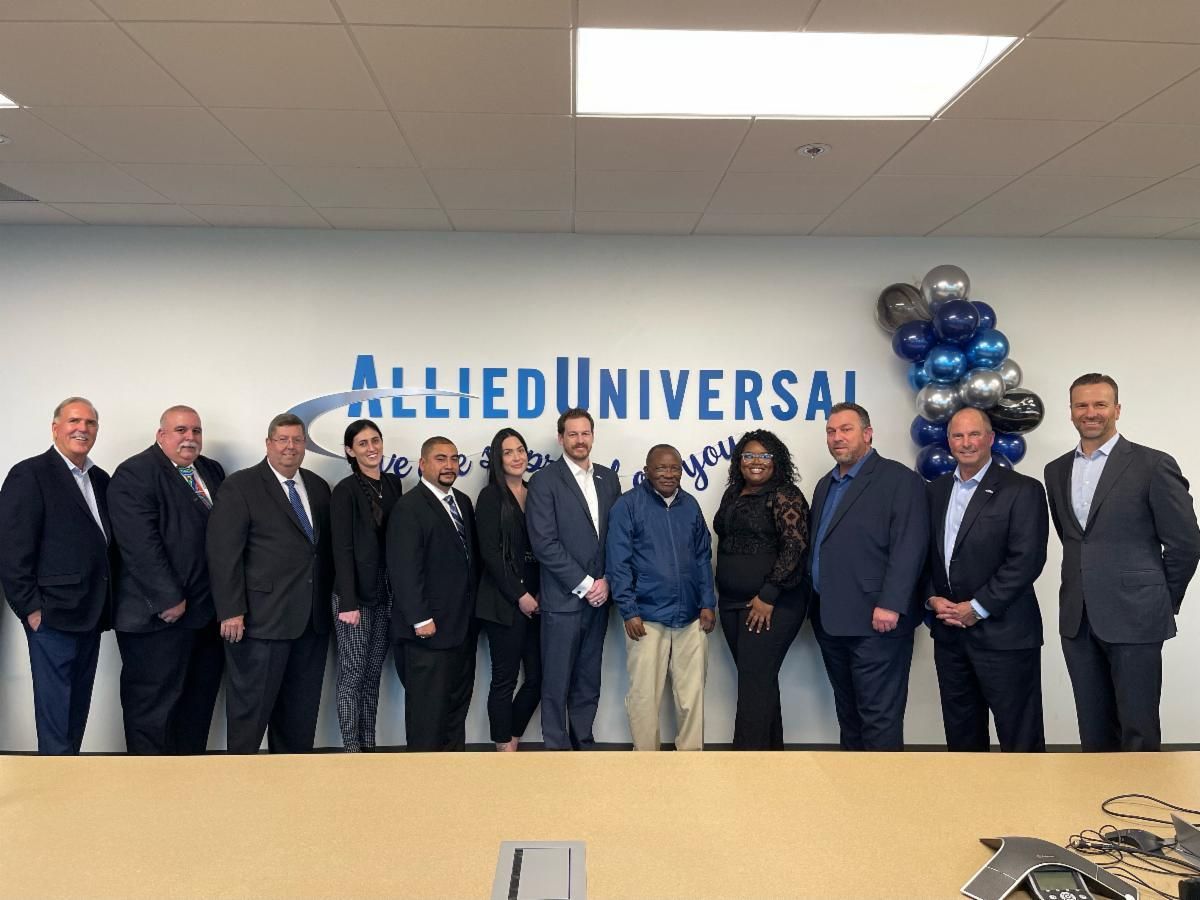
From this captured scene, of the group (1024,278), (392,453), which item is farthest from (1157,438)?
(392,453)

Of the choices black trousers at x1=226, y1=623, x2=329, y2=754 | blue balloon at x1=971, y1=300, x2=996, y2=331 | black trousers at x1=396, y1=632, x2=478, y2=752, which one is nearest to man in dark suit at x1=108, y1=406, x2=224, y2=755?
black trousers at x1=226, y1=623, x2=329, y2=754

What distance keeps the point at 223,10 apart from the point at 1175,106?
313cm

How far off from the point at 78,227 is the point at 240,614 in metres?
2.50

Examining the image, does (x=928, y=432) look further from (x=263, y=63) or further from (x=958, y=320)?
(x=263, y=63)

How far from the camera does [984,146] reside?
354cm

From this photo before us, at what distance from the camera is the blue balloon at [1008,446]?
4684mm

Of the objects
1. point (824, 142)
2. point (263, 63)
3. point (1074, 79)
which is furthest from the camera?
point (824, 142)

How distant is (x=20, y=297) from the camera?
4.91m

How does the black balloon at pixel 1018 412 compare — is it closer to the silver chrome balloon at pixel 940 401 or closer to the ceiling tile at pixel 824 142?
the silver chrome balloon at pixel 940 401

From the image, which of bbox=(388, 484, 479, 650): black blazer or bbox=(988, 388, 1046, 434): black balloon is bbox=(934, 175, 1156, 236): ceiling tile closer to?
bbox=(988, 388, 1046, 434): black balloon

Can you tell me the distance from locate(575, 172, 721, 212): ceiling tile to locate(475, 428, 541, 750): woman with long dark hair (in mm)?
1282

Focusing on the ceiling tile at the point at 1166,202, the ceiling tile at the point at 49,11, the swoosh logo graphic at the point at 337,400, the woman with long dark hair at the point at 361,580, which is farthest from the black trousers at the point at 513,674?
the ceiling tile at the point at 1166,202

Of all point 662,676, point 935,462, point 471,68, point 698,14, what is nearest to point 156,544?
point 662,676

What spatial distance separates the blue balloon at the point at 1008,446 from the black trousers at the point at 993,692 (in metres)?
1.19
